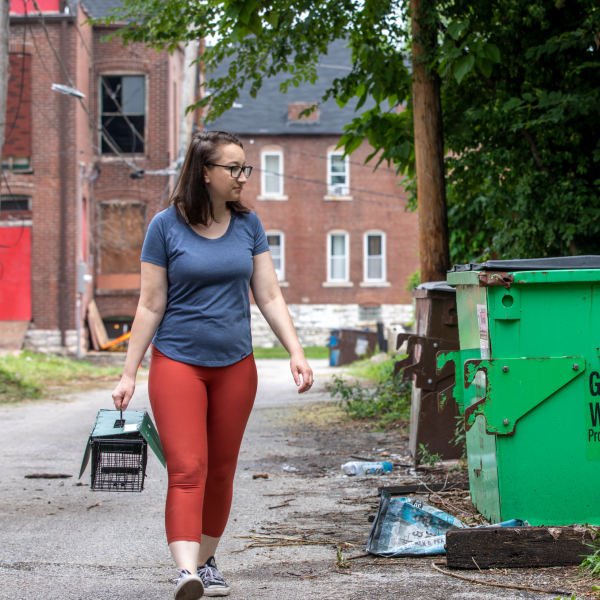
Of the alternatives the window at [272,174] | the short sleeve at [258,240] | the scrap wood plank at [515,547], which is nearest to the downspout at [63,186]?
the window at [272,174]

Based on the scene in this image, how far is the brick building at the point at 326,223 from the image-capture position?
32.5 m

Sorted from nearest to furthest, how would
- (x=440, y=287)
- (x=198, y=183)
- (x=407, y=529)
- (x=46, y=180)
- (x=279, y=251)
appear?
(x=198, y=183) < (x=407, y=529) < (x=440, y=287) < (x=46, y=180) < (x=279, y=251)

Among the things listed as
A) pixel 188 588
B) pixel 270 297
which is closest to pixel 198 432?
pixel 188 588

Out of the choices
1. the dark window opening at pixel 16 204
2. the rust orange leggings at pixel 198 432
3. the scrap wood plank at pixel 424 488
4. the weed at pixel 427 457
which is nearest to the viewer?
the rust orange leggings at pixel 198 432

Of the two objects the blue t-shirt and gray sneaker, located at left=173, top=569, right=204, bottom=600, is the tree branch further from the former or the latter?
gray sneaker, located at left=173, top=569, right=204, bottom=600

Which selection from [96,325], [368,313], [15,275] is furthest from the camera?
[368,313]

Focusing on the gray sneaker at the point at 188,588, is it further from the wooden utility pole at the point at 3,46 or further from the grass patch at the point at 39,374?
the wooden utility pole at the point at 3,46

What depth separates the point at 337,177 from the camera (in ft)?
108

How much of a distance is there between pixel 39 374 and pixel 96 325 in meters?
7.35

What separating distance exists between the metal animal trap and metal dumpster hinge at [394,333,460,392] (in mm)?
2989

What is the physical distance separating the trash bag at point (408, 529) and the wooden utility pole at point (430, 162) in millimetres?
4406

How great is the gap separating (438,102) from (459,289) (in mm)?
4189

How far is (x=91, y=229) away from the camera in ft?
81.9

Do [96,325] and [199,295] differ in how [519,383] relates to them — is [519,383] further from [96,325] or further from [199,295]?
[96,325]
